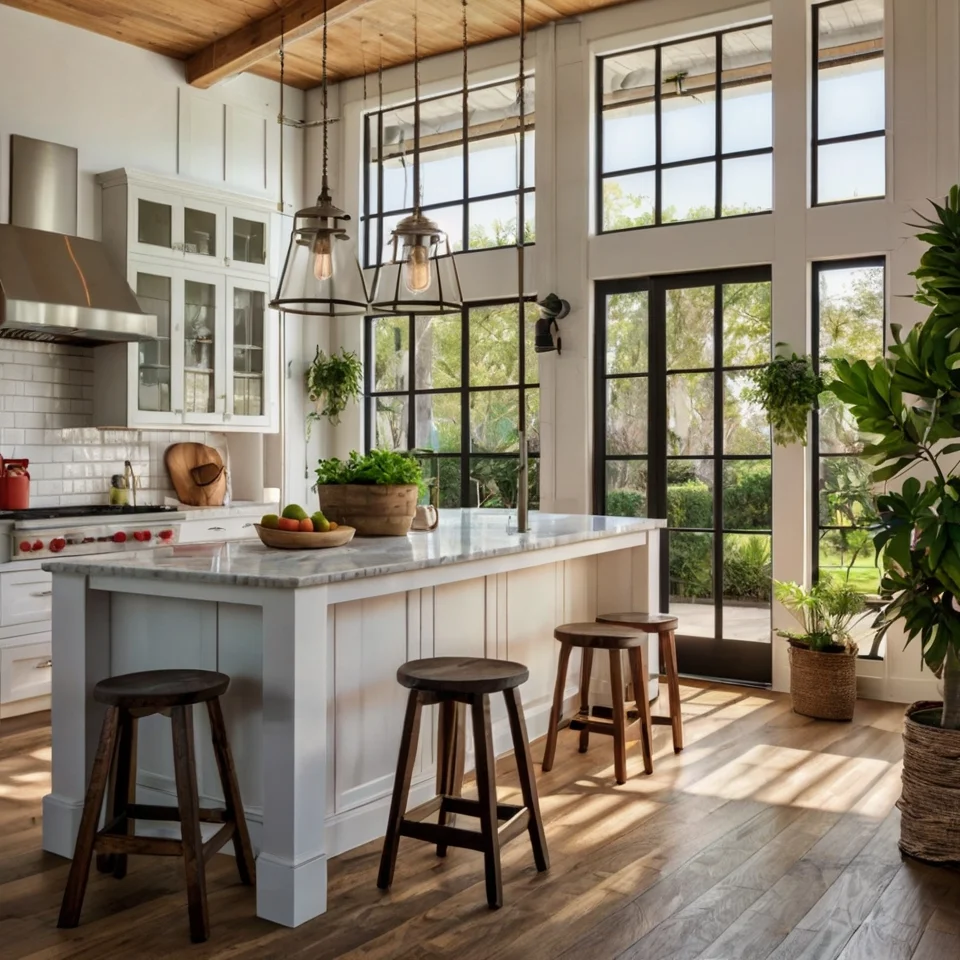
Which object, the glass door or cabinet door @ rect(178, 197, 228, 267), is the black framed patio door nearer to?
the glass door

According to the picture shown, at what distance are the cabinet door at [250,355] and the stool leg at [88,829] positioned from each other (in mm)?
3799

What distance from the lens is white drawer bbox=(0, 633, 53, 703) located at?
5.03 metres

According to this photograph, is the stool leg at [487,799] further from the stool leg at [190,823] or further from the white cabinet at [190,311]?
the white cabinet at [190,311]

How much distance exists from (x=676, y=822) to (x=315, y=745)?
141 centimetres

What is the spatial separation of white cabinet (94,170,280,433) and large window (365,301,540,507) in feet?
2.65

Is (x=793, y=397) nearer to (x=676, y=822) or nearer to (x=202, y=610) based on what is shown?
(x=676, y=822)

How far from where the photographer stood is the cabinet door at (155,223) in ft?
19.4

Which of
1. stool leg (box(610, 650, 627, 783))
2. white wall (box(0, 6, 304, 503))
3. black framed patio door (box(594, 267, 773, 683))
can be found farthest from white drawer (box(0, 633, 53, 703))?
black framed patio door (box(594, 267, 773, 683))

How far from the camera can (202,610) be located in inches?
128

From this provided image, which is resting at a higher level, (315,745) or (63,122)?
(63,122)

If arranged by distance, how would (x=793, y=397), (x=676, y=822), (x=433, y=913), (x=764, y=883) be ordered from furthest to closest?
(x=793, y=397)
(x=676, y=822)
(x=764, y=883)
(x=433, y=913)

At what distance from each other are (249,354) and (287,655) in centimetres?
409

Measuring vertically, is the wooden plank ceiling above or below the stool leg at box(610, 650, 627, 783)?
above

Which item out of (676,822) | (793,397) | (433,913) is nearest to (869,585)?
(793,397)
